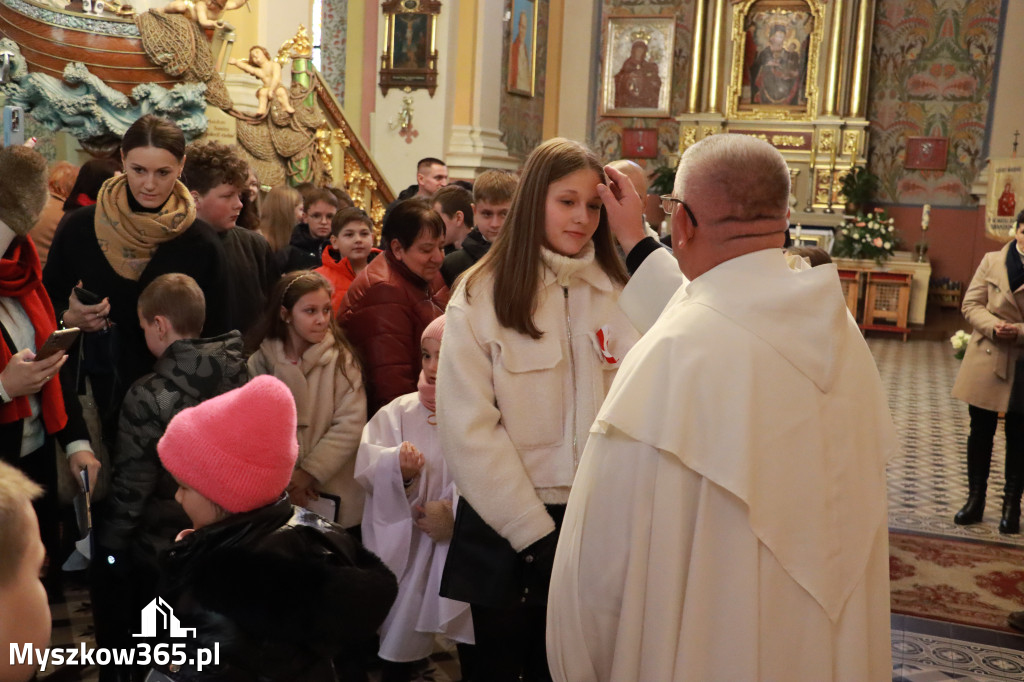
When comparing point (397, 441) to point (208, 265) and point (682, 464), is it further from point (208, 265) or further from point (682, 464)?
point (682, 464)

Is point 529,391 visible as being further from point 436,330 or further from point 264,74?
point 264,74

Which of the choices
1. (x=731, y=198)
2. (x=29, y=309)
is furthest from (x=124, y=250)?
(x=731, y=198)

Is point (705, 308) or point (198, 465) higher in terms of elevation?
point (705, 308)

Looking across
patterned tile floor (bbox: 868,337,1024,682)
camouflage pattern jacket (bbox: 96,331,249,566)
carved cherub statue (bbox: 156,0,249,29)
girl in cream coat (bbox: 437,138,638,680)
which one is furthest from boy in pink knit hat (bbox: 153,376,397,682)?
carved cherub statue (bbox: 156,0,249,29)

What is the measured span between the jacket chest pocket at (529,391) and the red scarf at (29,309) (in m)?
1.51

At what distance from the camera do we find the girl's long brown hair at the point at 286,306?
344cm

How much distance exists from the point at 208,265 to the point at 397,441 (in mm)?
958

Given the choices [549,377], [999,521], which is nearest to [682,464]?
→ [549,377]

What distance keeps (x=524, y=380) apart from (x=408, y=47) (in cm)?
1112

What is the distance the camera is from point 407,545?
10.4 feet

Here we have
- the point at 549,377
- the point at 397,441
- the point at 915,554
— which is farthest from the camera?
the point at 915,554

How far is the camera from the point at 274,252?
529cm

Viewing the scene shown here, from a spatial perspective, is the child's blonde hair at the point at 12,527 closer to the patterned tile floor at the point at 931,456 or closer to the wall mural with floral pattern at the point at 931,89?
the patterned tile floor at the point at 931,456

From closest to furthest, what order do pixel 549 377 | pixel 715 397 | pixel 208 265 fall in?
pixel 715 397 < pixel 549 377 < pixel 208 265
